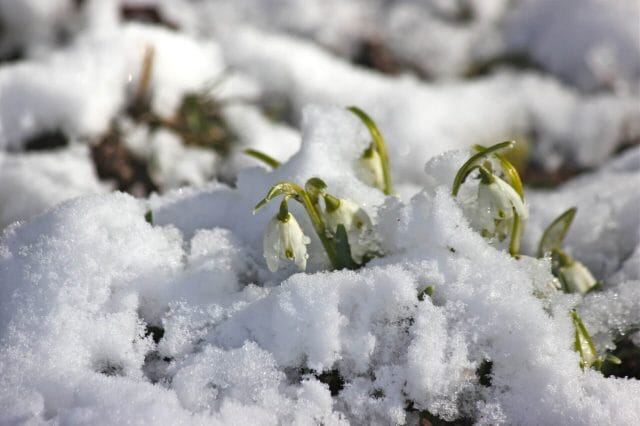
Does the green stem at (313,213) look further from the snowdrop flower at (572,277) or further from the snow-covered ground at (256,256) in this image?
the snowdrop flower at (572,277)

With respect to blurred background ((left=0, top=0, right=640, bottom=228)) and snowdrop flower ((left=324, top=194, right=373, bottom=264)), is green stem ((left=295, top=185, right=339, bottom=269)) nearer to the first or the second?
snowdrop flower ((left=324, top=194, right=373, bottom=264))

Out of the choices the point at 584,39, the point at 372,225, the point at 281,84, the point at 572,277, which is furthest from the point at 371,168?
the point at 584,39

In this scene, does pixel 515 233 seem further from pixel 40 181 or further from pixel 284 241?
pixel 40 181

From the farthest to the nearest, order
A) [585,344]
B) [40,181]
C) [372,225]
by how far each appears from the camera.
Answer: [40,181] < [372,225] < [585,344]

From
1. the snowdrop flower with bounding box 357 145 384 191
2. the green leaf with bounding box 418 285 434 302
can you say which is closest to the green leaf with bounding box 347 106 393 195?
the snowdrop flower with bounding box 357 145 384 191

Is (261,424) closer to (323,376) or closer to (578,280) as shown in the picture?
(323,376)

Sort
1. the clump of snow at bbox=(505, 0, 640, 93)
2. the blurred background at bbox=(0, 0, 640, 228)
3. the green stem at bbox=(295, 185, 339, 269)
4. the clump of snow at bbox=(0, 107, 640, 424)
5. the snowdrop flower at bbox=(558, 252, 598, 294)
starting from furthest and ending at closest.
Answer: the clump of snow at bbox=(505, 0, 640, 93), the blurred background at bbox=(0, 0, 640, 228), the snowdrop flower at bbox=(558, 252, 598, 294), the green stem at bbox=(295, 185, 339, 269), the clump of snow at bbox=(0, 107, 640, 424)
